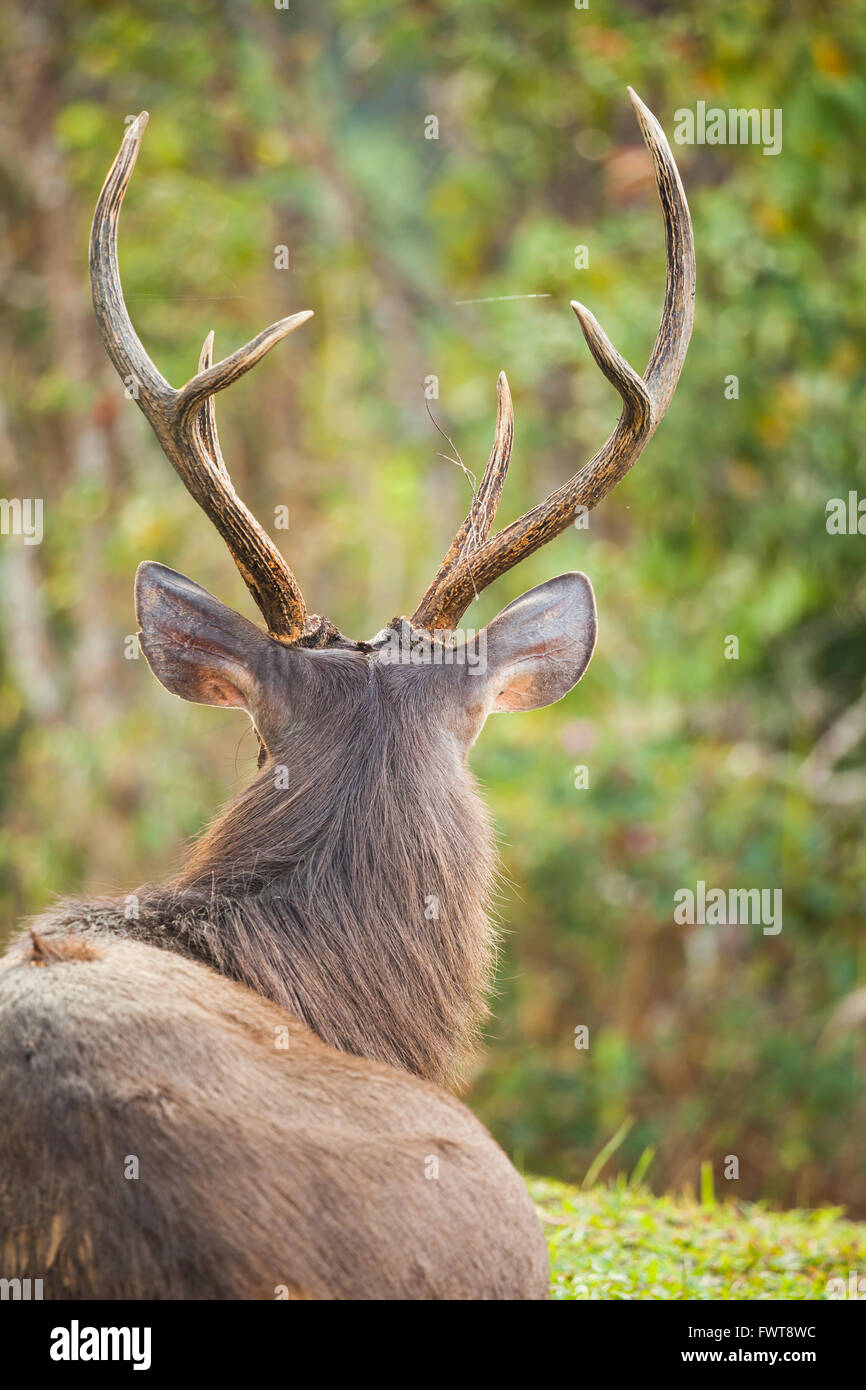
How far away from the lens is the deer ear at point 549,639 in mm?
4332

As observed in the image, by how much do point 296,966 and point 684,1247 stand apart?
1941mm

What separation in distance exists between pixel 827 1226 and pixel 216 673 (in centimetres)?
303

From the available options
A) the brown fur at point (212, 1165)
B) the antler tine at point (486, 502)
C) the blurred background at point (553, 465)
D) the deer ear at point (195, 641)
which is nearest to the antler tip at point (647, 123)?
the antler tine at point (486, 502)

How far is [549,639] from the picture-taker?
14.4 feet

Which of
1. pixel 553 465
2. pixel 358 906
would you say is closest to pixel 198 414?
pixel 358 906

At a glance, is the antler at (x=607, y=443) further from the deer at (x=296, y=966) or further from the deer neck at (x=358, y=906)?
the deer neck at (x=358, y=906)

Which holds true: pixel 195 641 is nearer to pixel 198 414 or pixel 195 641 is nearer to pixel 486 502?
pixel 198 414

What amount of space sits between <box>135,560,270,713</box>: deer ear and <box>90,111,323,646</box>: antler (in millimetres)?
107

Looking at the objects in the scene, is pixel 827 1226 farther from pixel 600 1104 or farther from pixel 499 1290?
pixel 600 1104

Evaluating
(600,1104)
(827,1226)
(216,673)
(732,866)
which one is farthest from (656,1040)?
(216,673)

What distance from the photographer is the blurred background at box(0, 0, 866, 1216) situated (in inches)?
→ 374

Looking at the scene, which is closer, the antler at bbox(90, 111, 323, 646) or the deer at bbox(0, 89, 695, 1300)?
the deer at bbox(0, 89, 695, 1300)

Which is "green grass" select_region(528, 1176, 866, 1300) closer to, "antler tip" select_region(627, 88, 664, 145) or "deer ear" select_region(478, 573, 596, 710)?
"deer ear" select_region(478, 573, 596, 710)

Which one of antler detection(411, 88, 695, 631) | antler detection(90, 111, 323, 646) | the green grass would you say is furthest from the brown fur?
antler detection(411, 88, 695, 631)
